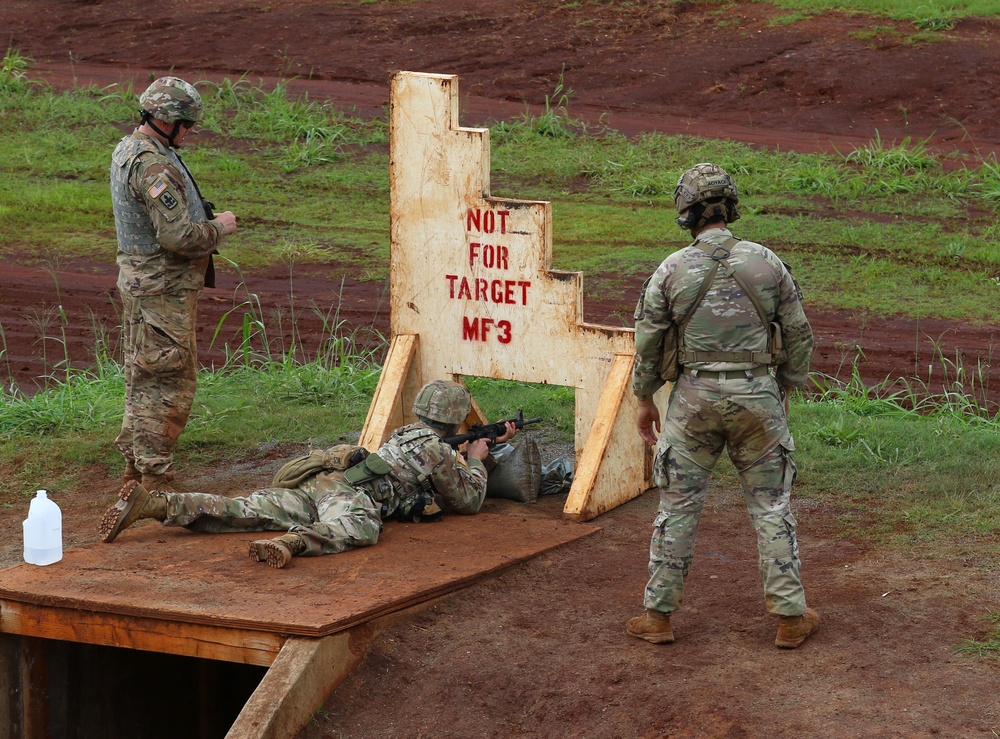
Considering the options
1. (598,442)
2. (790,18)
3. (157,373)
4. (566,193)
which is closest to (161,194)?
(157,373)

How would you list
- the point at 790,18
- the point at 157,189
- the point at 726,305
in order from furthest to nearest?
the point at 790,18 < the point at 157,189 < the point at 726,305

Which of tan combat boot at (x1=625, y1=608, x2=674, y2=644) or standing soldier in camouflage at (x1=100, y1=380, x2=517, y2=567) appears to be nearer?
tan combat boot at (x1=625, y1=608, x2=674, y2=644)

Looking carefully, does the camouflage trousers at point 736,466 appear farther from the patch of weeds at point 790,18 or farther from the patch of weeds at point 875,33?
the patch of weeds at point 790,18

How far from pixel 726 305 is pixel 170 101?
311cm

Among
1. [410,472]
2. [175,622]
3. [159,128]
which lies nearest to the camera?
[175,622]

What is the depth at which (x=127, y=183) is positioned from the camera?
6.98m

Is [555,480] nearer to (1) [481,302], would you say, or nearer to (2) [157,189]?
(1) [481,302]

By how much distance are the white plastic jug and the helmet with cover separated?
1.92 meters

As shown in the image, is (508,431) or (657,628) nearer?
(657,628)

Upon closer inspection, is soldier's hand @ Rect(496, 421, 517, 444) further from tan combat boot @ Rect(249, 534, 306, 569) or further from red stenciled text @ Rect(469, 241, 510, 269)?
tan combat boot @ Rect(249, 534, 306, 569)

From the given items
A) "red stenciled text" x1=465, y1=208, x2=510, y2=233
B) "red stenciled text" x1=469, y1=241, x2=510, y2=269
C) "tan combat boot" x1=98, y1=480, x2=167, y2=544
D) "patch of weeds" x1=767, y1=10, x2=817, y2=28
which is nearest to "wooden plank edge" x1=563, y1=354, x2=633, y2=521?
"red stenciled text" x1=469, y1=241, x2=510, y2=269

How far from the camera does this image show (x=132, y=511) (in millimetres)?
6254

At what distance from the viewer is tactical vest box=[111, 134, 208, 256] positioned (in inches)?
275

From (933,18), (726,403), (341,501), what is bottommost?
(341,501)
